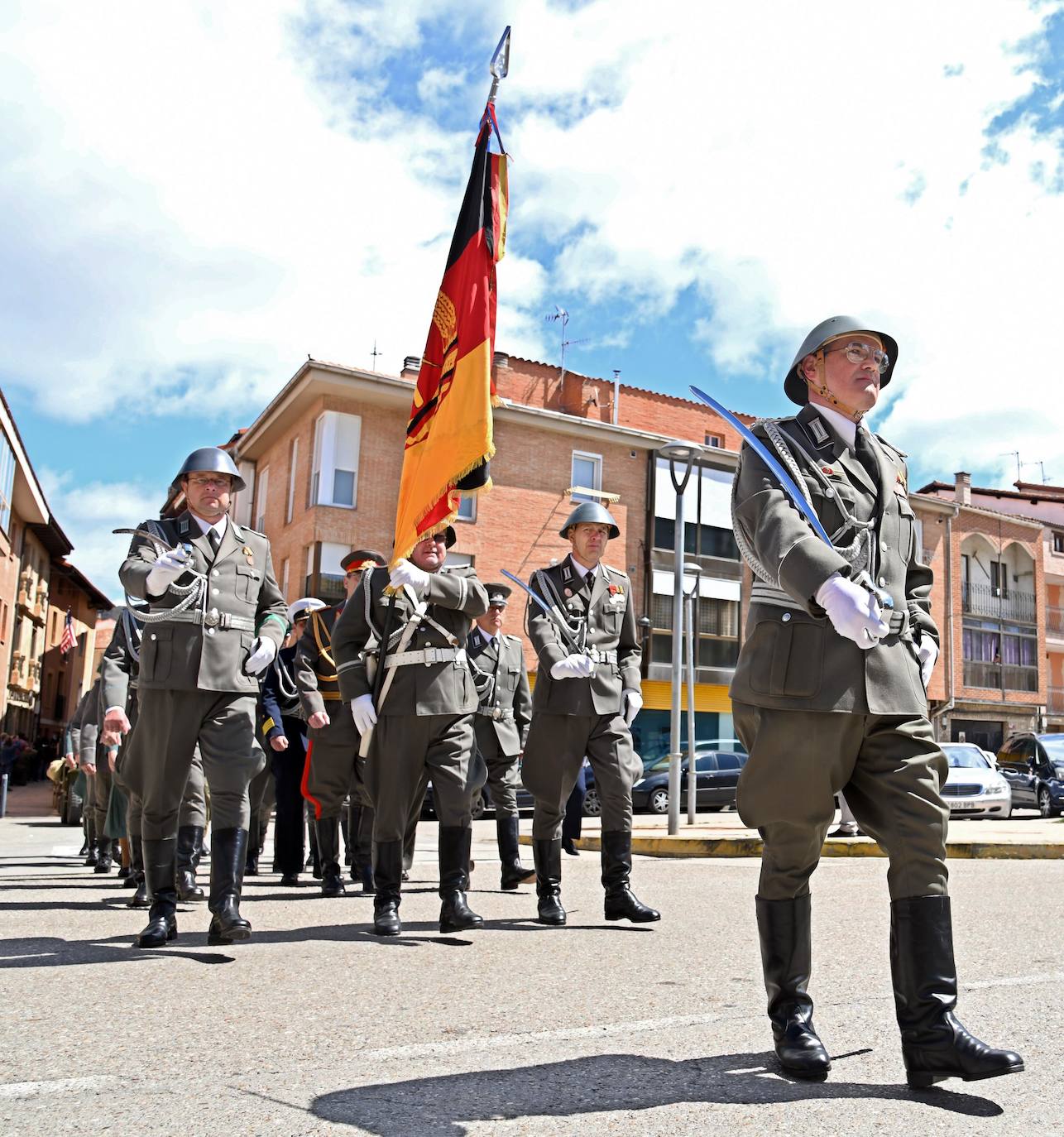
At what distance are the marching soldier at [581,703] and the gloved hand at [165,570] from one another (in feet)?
6.56

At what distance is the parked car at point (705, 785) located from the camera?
85.9ft

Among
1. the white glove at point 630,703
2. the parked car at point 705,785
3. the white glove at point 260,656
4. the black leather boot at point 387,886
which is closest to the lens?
the white glove at point 260,656

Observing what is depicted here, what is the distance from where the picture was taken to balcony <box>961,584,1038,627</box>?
5297 centimetres

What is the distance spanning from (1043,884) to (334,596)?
2764 cm

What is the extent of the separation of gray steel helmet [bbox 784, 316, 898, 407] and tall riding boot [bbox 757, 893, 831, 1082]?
Answer: 5.42 feet

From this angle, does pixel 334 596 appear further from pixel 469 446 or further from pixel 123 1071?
pixel 123 1071

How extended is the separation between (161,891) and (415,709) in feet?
4.89

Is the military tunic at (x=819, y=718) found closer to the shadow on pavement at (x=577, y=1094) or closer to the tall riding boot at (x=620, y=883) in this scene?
the shadow on pavement at (x=577, y=1094)

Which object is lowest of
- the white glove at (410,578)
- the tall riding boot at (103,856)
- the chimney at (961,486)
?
the tall riding boot at (103,856)

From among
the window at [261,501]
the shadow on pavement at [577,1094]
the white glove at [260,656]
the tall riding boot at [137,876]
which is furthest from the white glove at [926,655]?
the window at [261,501]

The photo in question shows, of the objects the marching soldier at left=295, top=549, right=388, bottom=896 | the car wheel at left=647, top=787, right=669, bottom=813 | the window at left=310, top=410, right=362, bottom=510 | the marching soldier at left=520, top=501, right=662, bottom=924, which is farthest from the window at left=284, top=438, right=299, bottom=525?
the marching soldier at left=520, top=501, right=662, bottom=924

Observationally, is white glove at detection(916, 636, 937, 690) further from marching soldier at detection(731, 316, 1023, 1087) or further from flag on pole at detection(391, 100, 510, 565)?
flag on pole at detection(391, 100, 510, 565)

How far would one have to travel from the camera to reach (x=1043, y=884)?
913cm

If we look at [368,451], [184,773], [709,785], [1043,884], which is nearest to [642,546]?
[368,451]
